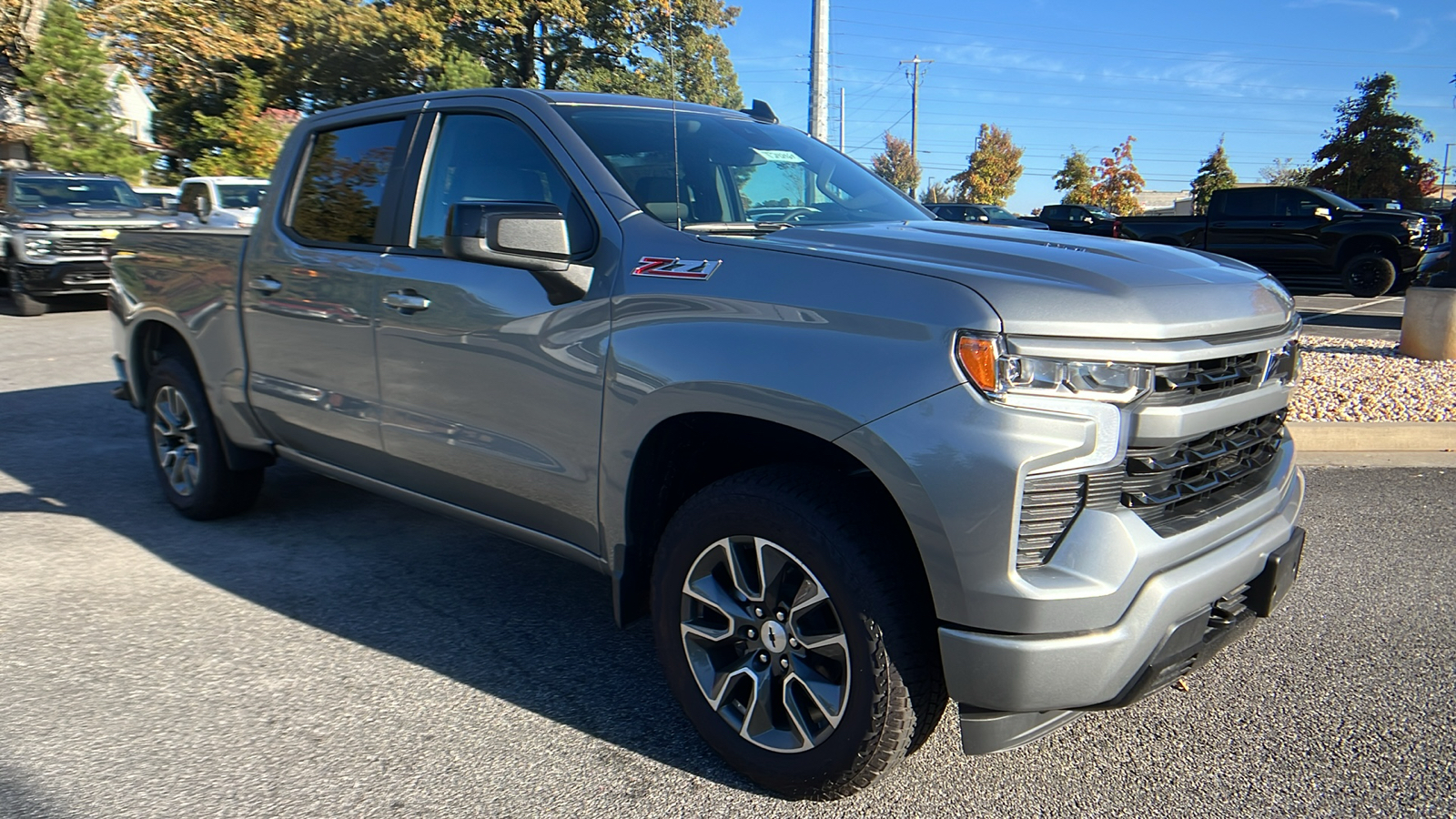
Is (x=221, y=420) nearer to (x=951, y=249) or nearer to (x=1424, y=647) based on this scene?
(x=951, y=249)

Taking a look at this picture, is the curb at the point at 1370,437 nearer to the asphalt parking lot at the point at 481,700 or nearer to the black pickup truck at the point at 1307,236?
the asphalt parking lot at the point at 481,700

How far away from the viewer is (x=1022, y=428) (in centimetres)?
222

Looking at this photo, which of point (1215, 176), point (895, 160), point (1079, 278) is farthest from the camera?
point (895, 160)

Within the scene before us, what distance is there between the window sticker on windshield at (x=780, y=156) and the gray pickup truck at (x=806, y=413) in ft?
0.05

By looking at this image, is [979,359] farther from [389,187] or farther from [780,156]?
[389,187]

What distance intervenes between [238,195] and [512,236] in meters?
15.1

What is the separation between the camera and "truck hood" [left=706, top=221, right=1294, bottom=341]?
7.58 feet

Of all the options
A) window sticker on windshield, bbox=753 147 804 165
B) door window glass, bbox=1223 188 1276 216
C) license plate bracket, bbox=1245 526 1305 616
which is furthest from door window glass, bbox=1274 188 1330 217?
license plate bracket, bbox=1245 526 1305 616

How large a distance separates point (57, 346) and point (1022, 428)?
11.9 metres

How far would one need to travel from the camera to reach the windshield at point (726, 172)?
325 cm

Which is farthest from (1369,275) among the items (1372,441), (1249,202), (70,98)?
(70,98)

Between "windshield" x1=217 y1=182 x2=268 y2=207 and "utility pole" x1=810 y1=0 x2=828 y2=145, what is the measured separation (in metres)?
8.25

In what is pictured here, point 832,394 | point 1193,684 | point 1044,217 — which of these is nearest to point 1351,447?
point 1193,684

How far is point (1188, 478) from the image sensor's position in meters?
2.52
